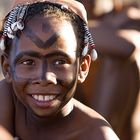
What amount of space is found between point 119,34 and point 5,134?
861mm

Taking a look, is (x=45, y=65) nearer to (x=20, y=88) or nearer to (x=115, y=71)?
(x=20, y=88)

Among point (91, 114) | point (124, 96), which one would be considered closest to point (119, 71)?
point (124, 96)

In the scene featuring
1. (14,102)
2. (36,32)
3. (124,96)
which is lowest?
(124,96)

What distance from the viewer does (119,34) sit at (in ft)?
11.5

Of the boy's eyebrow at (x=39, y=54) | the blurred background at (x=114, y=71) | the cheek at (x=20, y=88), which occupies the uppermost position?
the boy's eyebrow at (x=39, y=54)

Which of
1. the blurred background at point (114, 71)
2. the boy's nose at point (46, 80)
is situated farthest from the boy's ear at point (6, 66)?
the blurred background at point (114, 71)

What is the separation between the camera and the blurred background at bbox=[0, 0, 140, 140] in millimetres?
3455

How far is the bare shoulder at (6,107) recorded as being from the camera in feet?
9.71

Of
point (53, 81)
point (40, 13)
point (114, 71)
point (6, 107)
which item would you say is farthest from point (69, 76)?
point (114, 71)

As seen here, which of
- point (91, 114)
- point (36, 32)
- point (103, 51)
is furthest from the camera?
point (103, 51)

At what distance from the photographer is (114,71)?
350 cm

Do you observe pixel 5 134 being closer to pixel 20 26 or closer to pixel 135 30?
pixel 20 26

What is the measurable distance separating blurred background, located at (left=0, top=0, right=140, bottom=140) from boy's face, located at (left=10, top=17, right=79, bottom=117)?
0.75 meters

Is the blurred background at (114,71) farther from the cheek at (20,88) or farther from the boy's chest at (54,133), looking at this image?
the cheek at (20,88)
